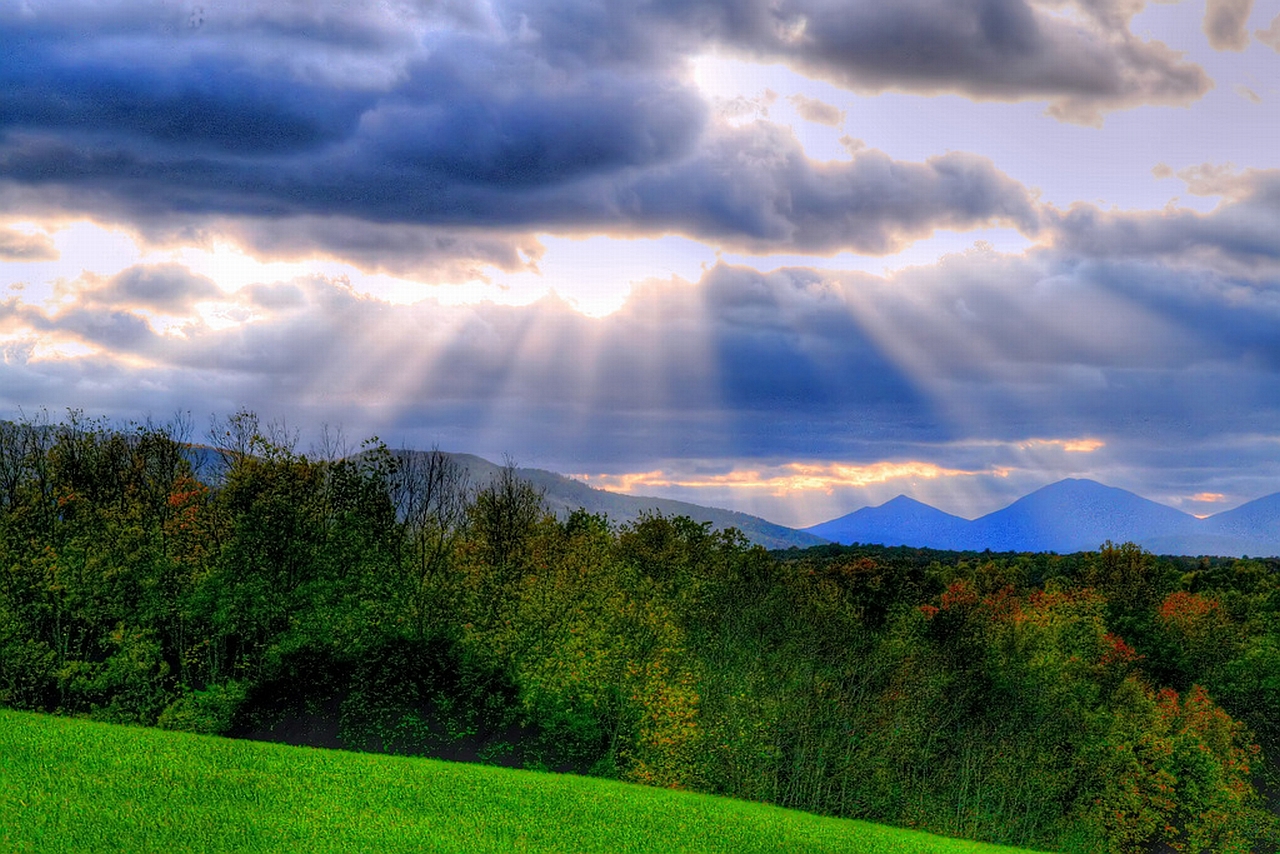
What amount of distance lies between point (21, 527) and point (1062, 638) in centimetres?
8343

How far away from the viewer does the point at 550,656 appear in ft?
216

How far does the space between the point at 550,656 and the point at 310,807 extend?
145 ft

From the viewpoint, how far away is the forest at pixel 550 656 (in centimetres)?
5803

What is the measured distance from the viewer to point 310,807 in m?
22.0

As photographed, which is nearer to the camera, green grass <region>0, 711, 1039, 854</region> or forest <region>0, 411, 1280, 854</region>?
green grass <region>0, 711, 1039, 854</region>

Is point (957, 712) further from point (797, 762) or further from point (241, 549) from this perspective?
point (241, 549)

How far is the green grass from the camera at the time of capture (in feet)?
64.0

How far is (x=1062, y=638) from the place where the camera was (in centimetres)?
8494

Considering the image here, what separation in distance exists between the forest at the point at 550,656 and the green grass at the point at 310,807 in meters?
31.5

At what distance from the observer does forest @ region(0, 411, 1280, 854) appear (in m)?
58.0

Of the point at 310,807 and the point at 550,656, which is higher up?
the point at 310,807

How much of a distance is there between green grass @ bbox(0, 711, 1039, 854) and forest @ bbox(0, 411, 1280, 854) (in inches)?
1242

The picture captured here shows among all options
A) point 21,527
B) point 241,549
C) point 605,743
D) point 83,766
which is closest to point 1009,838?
point 605,743

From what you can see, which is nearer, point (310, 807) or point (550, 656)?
point (310, 807)
